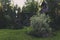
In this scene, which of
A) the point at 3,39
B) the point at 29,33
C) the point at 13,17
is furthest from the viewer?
the point at 13,17

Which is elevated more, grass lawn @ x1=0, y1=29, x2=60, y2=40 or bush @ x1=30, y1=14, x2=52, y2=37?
bush @ x1=30, y1=14, x2=52, y2=37

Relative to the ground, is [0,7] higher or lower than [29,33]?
higher

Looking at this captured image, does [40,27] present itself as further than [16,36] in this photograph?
Yes

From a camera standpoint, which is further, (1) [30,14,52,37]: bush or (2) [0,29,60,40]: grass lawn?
(1) [30,14,52,37]: bush

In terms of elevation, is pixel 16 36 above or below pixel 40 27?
below

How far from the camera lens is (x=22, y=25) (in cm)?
1861

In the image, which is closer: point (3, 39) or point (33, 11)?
point (3, 39)

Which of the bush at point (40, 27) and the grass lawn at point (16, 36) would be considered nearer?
the grass lawn at point (16, 36)

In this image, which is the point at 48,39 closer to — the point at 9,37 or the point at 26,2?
the point at 9,37

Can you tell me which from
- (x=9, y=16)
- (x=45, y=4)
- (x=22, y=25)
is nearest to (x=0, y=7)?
(x=9, y=16)

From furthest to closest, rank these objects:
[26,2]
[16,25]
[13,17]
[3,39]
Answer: [26,2]
[13,17]
[16,25]
[3,39]

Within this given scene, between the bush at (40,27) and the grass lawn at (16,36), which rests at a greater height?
the bush at (40,27)

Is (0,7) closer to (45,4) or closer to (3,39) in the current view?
(45,4)

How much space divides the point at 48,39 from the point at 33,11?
5751mm
